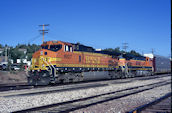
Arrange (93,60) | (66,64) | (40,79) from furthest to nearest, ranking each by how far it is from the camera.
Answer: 1. (93,60)
2. (66,64)
3. (40,79)

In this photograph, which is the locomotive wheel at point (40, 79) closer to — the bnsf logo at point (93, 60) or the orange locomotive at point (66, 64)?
the orange locomotive at point (66, 64)

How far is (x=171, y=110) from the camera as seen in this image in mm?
6715

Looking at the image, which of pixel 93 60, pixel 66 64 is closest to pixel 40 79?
pixel 66 64

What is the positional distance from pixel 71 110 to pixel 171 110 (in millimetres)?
3343

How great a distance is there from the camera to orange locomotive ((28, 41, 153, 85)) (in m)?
15.2

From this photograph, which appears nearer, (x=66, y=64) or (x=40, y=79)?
(x=40, y=79)

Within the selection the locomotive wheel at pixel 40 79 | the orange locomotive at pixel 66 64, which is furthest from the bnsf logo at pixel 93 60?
the locomotive wheel at pixel 40 79

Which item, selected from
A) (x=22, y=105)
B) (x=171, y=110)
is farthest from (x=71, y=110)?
(x=171, y=110)

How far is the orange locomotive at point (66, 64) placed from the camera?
15238 millimetres

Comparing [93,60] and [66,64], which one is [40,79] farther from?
[93,60]

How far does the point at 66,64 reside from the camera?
16766mm

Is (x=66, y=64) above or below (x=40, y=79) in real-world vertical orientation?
above

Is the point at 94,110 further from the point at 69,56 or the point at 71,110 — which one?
the point at 69,56

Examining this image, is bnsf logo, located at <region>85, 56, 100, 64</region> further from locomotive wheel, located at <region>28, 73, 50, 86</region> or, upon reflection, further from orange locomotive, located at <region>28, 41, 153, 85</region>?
locomotive wheel, located at <region>28, 73, 50, 86</region>
